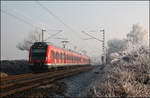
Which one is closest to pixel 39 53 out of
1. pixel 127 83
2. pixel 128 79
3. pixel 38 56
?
pixel 38 56

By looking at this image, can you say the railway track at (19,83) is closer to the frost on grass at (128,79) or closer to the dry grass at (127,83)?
the frost on grass at (128,79)

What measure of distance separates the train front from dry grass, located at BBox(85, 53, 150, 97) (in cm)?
1016

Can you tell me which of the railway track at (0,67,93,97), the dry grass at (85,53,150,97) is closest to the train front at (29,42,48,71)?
the railway track at (0,67,93,97)

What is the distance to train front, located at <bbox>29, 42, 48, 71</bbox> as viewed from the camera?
1686 cm

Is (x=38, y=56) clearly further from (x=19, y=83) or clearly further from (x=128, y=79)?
(x=128, y=79)

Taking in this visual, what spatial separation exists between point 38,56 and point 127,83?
1308 cm

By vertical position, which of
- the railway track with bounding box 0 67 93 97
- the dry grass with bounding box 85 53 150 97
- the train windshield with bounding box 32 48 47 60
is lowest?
the railway track with bounding box 0 67 93 97

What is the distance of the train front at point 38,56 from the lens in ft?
55.3

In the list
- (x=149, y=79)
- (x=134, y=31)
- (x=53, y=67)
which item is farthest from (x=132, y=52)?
(x=134, y=31)

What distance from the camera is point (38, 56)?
1727cm

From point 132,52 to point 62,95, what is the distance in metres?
5.12

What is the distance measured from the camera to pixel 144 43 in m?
10.5

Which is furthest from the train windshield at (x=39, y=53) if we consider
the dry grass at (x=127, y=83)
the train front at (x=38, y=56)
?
the dry grass at (x=127, y=83)

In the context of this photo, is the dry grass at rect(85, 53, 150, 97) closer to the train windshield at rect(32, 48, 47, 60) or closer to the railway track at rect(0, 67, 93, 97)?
the railway track at rect(0, 67, 93, 97)
